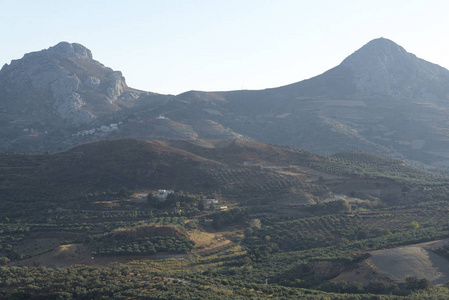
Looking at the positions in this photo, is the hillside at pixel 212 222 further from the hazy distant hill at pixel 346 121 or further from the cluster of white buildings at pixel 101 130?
the cluster of white buildings at pixel 101 130

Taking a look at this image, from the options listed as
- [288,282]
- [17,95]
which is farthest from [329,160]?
[17,95]

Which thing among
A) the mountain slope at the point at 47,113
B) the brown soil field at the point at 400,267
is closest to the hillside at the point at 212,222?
the brown soil field at the point at 400,267

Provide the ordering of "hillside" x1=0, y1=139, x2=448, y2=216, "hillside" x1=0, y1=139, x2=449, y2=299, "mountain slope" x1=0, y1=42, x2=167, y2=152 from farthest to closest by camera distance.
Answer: "mountain slope" x1=0, y1=42, x2=167, y2=152, "hillside" x1=0, y1=139, x2=448, y2=216, "hillside" x1=0, y1=139, x2=449, y2=299

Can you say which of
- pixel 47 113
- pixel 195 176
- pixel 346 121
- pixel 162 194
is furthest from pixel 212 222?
pixel 47 113

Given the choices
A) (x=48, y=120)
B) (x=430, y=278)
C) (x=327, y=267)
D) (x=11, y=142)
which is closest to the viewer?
(x=430, y=278)

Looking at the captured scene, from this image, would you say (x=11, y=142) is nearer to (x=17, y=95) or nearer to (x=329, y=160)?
(x=17, y=95)

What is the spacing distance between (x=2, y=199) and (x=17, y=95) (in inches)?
5695

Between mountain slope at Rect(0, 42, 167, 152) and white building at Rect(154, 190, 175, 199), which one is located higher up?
mountain slope at Rect(0, 42, 167, 152)

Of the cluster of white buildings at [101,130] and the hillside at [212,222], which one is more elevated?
the cluster of white buildings at [101,130]

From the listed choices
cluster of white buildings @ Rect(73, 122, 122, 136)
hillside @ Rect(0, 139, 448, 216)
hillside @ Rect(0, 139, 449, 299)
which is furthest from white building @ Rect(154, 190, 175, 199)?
cluster of white buildings @ Rect(73, 122, 122, 136)

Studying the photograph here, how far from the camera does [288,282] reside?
38.8 meters

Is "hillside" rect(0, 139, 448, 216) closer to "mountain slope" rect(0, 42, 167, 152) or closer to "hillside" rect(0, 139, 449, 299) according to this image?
"hillside" rect(0, 139, 449, 299)

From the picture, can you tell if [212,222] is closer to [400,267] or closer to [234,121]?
[400,267]

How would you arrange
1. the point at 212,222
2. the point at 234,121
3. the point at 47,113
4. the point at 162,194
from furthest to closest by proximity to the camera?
1. the point at 47,113
2. the point at 234,121
3. the point at 162,194
4. the point at 212,222
